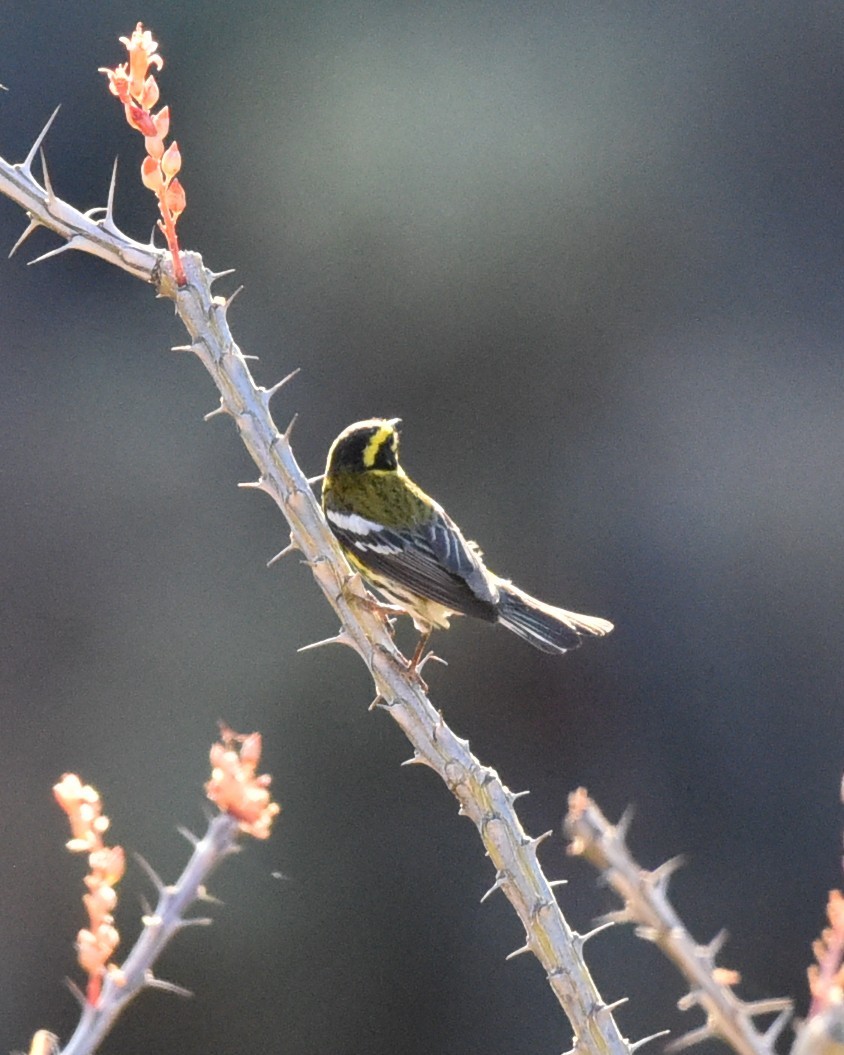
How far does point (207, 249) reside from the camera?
868 centimetres

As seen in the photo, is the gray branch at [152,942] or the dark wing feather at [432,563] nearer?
the gray branch at [152,942]

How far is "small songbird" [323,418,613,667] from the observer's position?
4.23 m

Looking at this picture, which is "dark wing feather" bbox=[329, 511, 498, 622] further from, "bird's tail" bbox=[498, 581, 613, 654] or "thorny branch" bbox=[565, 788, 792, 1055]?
"thorny branch" bbox=[565, 788, 792, 1055]

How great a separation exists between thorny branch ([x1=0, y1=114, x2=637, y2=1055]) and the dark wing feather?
1085 mm

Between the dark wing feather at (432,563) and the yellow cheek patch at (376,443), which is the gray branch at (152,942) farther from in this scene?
the yellow cheek patch at (376,443)

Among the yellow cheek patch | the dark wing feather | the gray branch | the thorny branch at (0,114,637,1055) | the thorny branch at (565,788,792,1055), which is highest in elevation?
the yellow cheek patch

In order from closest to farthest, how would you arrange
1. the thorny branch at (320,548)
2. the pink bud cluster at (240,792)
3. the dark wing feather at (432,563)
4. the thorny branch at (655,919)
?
the thorny branch at (655,919), the pink bud cluster at (240,792), the thorny branch at (320,548), the dark wing feather at (432,563)

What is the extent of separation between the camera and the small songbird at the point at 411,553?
4.23 m

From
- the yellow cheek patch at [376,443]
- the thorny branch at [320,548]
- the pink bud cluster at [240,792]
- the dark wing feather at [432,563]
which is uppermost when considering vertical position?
the yellow cheek patch at [376,443]

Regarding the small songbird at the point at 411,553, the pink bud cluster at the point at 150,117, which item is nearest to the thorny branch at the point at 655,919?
the pink bud cluster at the point at 150,117

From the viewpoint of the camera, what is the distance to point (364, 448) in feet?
15.5

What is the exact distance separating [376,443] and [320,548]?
1.79 metres

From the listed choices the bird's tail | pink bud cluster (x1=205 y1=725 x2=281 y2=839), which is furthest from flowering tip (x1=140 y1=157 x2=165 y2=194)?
the bird's tail

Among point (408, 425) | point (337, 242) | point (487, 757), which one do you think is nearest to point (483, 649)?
point (487, 757)
